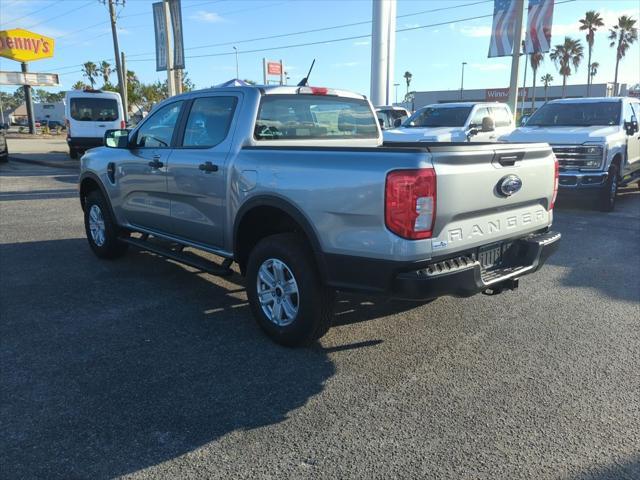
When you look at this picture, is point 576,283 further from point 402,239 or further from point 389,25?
point 389,25

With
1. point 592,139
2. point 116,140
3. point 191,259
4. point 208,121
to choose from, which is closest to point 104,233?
point 116,140

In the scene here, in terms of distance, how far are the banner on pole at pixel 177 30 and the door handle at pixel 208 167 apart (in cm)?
1839

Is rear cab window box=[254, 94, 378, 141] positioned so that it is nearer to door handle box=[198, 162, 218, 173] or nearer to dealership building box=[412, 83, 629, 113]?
door handle box=[198, 162, 218, 173]

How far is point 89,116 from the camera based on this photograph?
1950cm

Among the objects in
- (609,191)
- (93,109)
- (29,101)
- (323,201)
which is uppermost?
(29,101)

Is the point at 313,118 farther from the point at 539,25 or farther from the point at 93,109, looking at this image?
the point at 93,109

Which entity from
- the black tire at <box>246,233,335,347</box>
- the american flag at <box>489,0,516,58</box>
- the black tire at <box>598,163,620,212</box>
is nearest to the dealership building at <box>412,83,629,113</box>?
the american flag at <box>489,0,516,58</box>

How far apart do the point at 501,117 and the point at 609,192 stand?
4.32 metres

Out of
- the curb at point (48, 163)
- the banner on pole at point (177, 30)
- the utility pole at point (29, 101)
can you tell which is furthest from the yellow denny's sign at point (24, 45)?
the banner on pole at point (177, 30)

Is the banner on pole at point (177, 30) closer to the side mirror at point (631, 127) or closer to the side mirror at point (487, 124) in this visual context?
the side mirror at point (487, 124)

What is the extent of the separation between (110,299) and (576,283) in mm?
4662

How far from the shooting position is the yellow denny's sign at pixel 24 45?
44.2 metres

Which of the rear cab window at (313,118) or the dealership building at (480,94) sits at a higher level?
the dealership building at (480,94)

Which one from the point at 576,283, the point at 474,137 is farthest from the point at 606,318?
the point at 474,137
